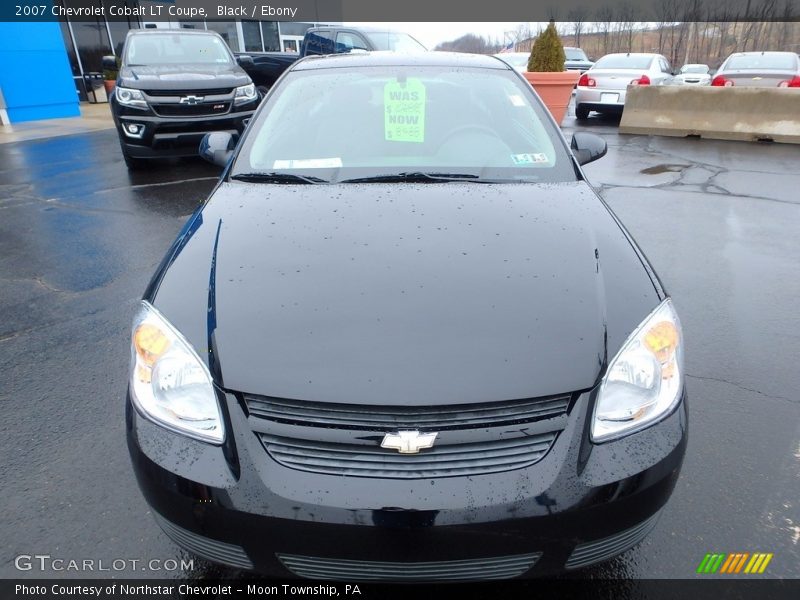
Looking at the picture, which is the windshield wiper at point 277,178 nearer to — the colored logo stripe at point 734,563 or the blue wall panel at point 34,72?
the colored logo stripe at point 734,563

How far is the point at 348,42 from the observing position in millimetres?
11078

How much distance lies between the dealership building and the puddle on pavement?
12.3 m

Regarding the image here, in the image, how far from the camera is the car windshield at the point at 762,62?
11141mm

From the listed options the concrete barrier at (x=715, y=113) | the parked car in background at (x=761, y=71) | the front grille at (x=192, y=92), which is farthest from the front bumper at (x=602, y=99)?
the front grille at (x=192, y=92)

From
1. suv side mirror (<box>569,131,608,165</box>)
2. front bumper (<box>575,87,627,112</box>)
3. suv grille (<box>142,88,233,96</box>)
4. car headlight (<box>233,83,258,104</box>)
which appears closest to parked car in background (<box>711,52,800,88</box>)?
front bumper (<box>575,87,627,112</box>)

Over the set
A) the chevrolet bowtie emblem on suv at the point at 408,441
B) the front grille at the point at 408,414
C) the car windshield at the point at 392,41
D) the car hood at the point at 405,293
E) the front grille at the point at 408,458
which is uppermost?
the car windshield at the point at 392,41

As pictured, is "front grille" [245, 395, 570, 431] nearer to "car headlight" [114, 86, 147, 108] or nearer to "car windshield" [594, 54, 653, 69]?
"car headlight" [114, 86, 147, 108]

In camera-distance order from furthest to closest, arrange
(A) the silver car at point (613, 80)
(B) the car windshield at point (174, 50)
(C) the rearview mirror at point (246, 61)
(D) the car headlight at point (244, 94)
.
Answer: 1. (C) the rearview mirror at point (246, 61)
2. (A) the silver car at point (613, 80)
3. (B) the car windshield at point (174, 50)
4. (D) the car headlight at point (244, 94)

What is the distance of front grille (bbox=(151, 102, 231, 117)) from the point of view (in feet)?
22.6

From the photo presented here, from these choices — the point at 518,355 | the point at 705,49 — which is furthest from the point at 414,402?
the point at 705,49

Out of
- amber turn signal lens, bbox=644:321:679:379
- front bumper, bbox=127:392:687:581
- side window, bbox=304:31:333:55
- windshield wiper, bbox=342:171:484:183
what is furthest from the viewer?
side window, bbox=304:31:333:55

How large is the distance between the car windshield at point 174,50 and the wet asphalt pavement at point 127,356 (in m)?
1.94

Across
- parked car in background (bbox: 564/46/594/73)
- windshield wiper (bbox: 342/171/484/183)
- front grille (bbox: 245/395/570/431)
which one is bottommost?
parked car in background (bbox: 564/46/594/73)

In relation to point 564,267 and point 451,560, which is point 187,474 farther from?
point 564,267
